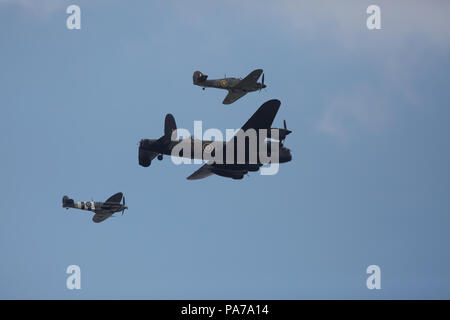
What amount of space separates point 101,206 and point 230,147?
2456 centimetres

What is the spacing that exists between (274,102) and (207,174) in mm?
11147

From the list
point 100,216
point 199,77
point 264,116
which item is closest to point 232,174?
point 264,116

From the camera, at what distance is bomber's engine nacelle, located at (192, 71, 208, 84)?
217ft

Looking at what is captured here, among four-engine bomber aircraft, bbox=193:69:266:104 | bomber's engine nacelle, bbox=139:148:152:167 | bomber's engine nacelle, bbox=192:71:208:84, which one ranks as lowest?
bomber's engine nacelle, bbox=139:148:152:167

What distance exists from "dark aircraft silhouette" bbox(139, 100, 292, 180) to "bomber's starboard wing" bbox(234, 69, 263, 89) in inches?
353

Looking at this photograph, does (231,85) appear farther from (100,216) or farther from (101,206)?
(100,216)

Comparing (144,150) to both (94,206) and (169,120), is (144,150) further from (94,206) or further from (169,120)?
(94,206)

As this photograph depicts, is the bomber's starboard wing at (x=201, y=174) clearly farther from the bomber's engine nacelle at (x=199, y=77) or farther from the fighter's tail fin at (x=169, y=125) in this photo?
the bomber's engine nacelle at (x=199, y=77)

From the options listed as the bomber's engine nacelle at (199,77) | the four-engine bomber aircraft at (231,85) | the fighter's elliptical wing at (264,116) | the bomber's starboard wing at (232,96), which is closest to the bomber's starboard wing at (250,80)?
the four-engine bomber aircraft at (231,85)

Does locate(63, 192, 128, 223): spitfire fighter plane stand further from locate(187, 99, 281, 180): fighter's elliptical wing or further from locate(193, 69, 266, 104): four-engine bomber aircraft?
locate(187, 99, 281, 180): fighter's elliptical wing

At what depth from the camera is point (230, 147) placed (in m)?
56.0

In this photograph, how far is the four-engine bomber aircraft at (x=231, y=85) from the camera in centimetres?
6569

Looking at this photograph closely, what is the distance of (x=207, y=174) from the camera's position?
62.3m

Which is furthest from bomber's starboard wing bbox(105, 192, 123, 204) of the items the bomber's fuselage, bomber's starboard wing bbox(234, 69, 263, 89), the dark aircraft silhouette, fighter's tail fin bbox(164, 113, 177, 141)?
the bomber's fuselage
